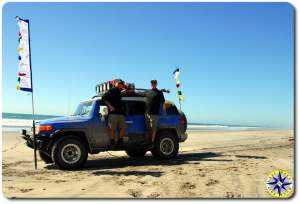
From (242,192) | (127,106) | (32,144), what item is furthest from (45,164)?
(242,192)

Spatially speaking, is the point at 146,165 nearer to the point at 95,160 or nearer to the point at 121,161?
the point at 121,161

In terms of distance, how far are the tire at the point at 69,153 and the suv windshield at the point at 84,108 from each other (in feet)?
3.09

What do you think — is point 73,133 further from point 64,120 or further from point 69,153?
point 69,153

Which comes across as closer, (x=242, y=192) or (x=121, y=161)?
(x=242, y=192)

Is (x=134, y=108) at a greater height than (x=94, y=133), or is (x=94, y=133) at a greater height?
(x=134, y=108)

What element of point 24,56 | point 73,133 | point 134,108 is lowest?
point 73,133

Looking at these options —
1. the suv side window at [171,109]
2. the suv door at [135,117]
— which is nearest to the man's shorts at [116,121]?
the suv door at [135,117]

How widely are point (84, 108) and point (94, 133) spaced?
3.11 feet

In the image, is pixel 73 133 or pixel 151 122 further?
pixel 151 122

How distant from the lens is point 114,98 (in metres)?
9.58

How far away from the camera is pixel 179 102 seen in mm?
12797

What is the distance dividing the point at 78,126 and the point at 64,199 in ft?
11.3

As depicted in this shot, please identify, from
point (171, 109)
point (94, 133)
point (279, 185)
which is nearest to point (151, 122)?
point (171, 109)

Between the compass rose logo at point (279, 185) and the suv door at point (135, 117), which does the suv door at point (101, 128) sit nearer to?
the suv door at point (135, 117)
